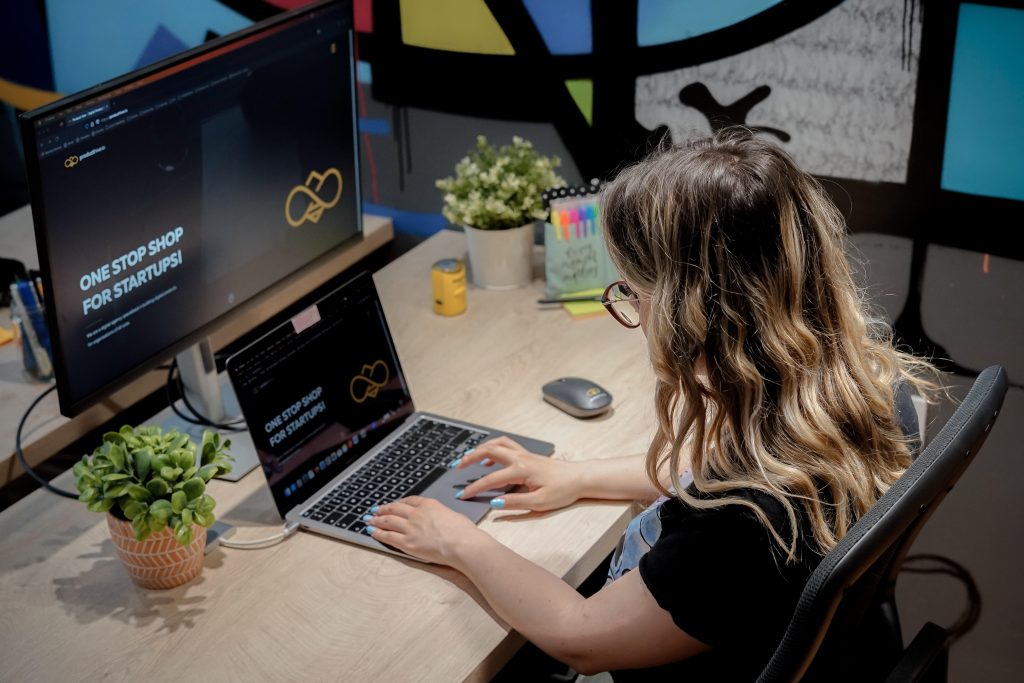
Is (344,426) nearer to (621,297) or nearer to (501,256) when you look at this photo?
(621,297)

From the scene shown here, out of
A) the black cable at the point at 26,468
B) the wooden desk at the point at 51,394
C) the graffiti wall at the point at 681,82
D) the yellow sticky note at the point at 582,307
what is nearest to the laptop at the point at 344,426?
the wooden desk at the point at 51,394

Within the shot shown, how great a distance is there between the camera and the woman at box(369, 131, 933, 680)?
1.17m

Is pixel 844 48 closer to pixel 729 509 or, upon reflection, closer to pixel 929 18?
pixel 929 18

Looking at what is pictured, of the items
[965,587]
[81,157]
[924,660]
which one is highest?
[81,157]

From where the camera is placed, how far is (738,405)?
4.02 feet

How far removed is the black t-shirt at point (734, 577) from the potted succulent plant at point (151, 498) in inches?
23.1

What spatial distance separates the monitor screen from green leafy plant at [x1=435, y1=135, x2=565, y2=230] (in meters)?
0.26

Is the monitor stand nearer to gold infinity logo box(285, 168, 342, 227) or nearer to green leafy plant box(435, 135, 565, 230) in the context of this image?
gold infinity logo box(285, 168, 342, 227)

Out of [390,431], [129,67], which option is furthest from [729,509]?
[129,67]

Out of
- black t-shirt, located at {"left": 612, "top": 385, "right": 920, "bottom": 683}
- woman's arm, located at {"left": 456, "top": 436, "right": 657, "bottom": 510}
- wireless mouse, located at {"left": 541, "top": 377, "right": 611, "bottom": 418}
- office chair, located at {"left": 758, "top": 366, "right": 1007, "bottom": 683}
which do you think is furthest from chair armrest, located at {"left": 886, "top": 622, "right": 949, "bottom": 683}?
wireless mouse, located at {"left": 541, "top": 377, "right": 611, "bottom": 418}

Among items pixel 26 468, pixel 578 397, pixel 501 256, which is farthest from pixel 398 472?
pixel 501 256

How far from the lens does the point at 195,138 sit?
5.41 feet

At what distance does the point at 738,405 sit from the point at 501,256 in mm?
1053

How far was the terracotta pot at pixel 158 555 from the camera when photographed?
1431 mm
